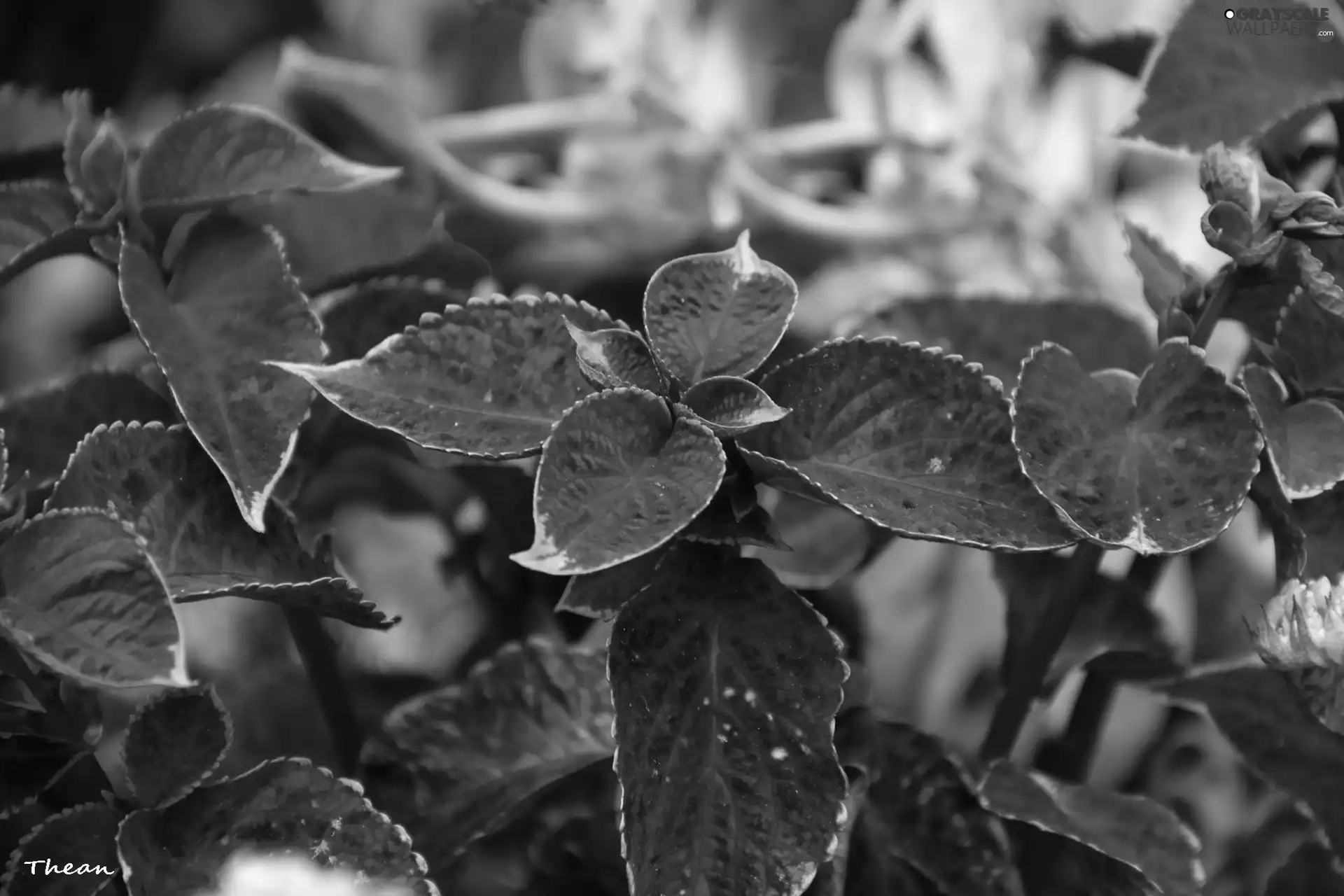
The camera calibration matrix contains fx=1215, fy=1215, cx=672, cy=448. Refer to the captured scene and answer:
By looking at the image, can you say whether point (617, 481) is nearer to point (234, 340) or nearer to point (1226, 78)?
point (234, 340)

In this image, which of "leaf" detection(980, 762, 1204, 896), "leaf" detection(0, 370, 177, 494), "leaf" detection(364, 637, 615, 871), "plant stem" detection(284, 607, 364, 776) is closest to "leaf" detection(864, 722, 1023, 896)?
"leaf" detection(980, 762, 1204, 896)

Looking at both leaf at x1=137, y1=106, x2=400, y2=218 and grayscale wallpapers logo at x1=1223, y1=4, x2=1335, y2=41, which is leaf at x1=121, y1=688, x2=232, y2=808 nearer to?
leaf at x1=137, y1=106, x2=400, y2=218

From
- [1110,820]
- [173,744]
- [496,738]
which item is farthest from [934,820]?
[173,744]

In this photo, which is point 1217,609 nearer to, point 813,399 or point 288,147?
point 813,399

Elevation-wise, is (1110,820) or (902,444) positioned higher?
(902,444)

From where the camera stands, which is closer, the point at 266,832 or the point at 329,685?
the point at 266,832

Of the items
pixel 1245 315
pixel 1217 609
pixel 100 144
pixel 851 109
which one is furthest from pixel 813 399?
pixel 851 109

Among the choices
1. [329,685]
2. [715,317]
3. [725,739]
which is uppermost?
[715,317]
